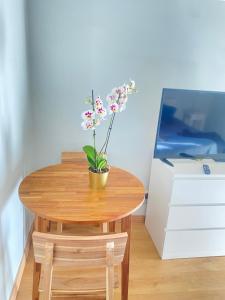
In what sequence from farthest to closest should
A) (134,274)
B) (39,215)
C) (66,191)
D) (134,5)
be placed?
(134,5) < (134,274) < (66,191) < (39,215)

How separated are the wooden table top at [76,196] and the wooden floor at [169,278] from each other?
2.57 feet

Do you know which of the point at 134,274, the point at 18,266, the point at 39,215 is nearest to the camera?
the point at 39,215

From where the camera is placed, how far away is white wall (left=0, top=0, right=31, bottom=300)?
138cm

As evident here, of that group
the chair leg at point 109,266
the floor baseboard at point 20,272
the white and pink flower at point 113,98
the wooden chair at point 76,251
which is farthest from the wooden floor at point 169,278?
the white and pink flower at point 113,98

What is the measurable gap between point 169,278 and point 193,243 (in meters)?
0.36

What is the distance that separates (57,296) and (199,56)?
210cm

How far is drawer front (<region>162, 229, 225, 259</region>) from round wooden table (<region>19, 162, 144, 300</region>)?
66cm

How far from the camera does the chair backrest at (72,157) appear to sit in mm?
1964

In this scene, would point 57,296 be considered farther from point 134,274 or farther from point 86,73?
point 86,73

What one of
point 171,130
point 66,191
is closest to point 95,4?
point 171,130

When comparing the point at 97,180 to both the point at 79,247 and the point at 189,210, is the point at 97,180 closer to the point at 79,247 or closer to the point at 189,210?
the point at 79,247

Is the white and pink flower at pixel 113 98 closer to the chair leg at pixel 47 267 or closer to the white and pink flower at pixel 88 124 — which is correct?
the white and pink flower at pixel 88 124

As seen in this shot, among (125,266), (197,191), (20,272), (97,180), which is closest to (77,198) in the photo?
(97,180)

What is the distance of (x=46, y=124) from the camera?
2.16m
